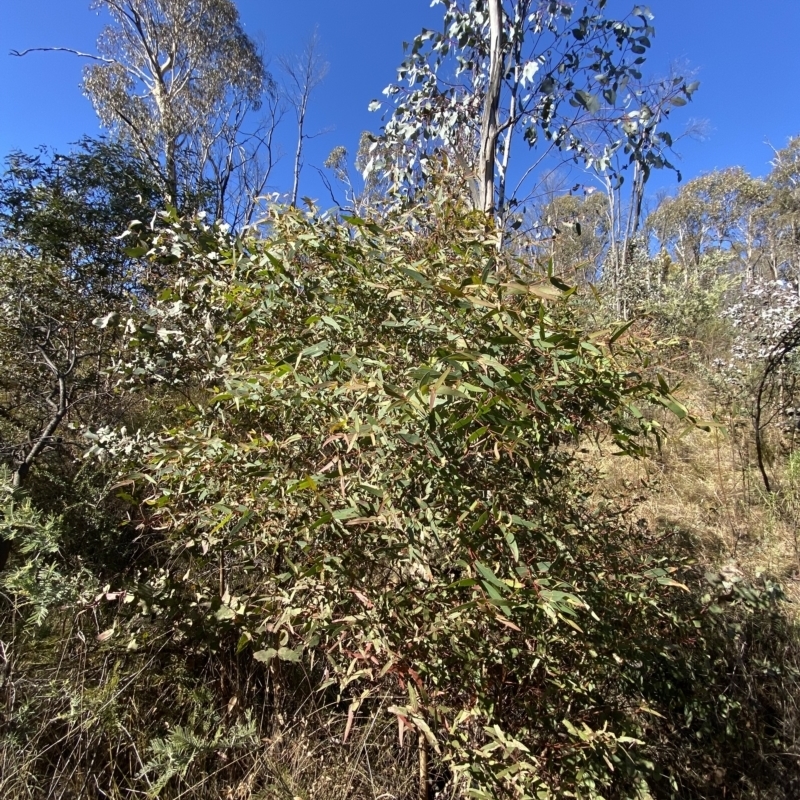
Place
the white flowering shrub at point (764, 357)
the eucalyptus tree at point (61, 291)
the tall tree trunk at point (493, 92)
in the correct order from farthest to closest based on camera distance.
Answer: the white flowering shrub at point (764, 357)
the eucalyptus tree at point (61, 291)
the tall tree trunk at point (493, 92)

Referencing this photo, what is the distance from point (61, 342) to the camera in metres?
2.95

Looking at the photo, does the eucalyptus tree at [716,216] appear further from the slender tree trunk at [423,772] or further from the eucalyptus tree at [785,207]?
the slender tree trunk at [423,772]

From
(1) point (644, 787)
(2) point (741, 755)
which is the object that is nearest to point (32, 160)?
(1) point (644, 787)

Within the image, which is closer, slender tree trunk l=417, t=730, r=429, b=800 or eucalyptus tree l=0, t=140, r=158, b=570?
slender tree trunk l=417, t=730, r=429, b=800

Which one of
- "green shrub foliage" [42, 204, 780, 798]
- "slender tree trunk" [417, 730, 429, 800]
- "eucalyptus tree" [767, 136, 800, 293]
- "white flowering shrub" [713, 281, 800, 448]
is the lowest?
"slender tree trunk" [417, 730, 429, 800]

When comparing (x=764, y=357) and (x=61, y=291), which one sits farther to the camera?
(x=764, y=357)

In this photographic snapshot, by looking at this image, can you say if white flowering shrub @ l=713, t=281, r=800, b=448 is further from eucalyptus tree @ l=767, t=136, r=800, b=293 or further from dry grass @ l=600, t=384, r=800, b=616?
eucalyptus tree @ l=767, t=136, r=800, b=293

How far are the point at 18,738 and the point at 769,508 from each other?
4.40 metres

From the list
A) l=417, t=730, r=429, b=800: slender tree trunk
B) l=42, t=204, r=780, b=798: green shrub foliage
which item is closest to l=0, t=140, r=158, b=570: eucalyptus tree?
l=42, t=204, r=780, b=798: green shrub foliage

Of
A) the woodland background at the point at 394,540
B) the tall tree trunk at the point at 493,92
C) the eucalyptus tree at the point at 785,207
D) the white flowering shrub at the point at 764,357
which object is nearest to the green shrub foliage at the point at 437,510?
the woodland background at the point at 394,540

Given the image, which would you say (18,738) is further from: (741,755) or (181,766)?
(741,755)

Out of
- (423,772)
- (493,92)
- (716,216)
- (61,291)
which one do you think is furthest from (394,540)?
(716,216)

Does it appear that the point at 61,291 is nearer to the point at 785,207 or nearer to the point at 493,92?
the point at 493,92

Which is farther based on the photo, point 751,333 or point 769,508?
point 751,333
